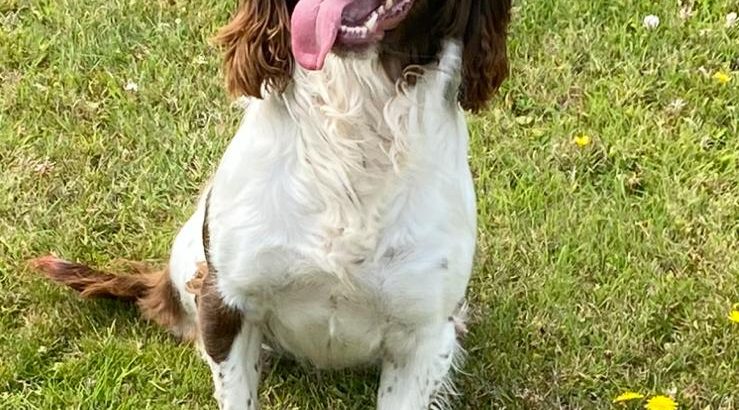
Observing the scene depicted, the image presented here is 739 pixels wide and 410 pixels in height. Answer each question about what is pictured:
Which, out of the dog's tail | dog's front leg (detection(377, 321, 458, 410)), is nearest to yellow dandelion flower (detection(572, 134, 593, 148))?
dog's front leg (detection(377, 321, 458, 410))

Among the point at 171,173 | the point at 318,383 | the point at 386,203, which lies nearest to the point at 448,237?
the point at 386,203

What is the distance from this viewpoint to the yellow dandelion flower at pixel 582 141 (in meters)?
4.90

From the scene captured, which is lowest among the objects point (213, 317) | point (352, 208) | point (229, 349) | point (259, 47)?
point (229, 349)

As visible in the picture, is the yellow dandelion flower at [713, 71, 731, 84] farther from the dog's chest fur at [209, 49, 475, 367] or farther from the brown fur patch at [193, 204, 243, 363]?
the brown fur patch at [193, 204, 243, 363]

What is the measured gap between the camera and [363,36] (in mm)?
2887

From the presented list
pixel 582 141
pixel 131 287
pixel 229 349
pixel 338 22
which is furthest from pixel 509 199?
pixel 338 22

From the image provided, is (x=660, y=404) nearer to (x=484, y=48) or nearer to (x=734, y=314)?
(x=734, y=314)

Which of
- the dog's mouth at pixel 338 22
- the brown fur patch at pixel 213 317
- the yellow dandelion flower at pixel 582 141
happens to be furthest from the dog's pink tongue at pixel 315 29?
the yellow dandelion flower at pixel 582 141

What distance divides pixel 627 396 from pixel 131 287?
151 cm

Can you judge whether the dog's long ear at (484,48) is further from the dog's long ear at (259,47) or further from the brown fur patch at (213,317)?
the brown fur patch at (213,317)

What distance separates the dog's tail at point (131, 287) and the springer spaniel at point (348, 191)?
0.43m

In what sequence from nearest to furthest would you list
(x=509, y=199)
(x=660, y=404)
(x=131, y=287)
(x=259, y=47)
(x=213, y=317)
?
(x=259, y=47) → (x=213, y=317) → (x=660, y=404) → (x=131, y=287) → (x=509, y=199)

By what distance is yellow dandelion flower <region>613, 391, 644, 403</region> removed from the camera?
3.90 metres

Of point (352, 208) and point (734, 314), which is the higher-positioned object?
point (352, 208)
